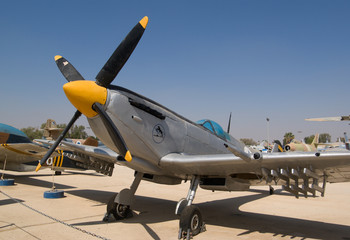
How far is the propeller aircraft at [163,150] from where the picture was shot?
4602 millimetres

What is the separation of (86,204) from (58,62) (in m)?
4.70

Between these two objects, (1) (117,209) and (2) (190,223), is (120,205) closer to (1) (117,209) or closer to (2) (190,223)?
(1) (117,209)

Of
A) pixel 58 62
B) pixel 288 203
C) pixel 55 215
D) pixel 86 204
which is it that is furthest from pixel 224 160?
pixel 288 203

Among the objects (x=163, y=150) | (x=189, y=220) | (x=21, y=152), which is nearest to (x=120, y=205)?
(x=163, y=150)

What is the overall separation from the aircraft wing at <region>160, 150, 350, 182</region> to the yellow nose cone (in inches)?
75.4

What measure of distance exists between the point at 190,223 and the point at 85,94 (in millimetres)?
3173

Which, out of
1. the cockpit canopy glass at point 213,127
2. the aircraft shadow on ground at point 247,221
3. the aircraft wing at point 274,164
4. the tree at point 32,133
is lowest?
the tree at point 32,133

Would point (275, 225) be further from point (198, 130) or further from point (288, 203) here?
point (288, 203)

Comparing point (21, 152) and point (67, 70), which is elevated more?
point (67, 70)

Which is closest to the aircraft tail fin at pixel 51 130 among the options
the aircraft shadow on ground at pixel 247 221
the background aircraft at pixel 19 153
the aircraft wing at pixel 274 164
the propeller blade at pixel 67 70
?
the background aircraft at pixel 19 153

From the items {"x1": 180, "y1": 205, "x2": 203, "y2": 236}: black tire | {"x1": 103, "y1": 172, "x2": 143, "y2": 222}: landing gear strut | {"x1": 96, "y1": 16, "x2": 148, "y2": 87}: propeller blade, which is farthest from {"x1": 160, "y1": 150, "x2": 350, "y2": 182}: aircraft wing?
{"x1": 96, "y1": 16, "x2": 148, "y2": 87}: propeller blade

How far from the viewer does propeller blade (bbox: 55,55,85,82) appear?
502 cm

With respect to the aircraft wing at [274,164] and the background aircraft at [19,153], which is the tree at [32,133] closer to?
the background aircraft at [19,153]

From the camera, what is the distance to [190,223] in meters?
5.18
